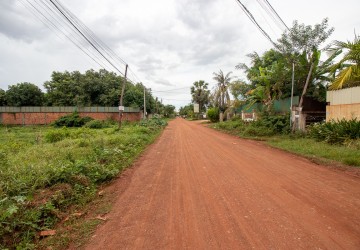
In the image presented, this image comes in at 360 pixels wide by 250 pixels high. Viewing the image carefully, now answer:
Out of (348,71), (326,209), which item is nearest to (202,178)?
(326,209)

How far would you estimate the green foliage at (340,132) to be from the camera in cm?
1066

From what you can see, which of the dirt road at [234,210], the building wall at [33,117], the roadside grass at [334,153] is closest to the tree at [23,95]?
the building wall at [33,117]

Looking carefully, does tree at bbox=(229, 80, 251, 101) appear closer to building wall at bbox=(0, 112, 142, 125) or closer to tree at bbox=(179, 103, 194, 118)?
building wall at bbox=(0, 112, 142, 125)

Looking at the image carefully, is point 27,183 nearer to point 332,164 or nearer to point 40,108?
point 332,164

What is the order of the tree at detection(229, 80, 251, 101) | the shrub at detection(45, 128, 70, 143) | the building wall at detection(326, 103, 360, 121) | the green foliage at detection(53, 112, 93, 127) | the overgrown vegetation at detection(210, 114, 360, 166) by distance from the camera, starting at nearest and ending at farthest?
the overgrown vegetation at detection(210, 114, 360, 166) < the building wall at detection(326, 103, 360, 121) < the shrub at detection(45, 128, 70, 143) < the tree at detection(229, 80, 251, 101) < the green foliage at detection(53, 112, 93, 127)

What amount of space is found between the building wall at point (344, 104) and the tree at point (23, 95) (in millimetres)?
41987

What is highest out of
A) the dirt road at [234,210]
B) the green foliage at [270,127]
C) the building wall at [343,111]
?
the building wall at [343,111]

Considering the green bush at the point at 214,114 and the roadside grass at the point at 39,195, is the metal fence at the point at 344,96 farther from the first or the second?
the green bush at the point at 214,114

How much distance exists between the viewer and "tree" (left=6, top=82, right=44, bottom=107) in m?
38.6

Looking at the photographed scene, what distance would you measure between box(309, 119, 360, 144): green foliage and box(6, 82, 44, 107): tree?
137 feet

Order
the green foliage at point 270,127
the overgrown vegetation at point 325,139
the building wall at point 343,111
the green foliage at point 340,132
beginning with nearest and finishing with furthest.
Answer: the overgrown vegetation at point 325,139, the green foliage at point 340,132, the building wall at point 343,111, the green foliage at point 270,127

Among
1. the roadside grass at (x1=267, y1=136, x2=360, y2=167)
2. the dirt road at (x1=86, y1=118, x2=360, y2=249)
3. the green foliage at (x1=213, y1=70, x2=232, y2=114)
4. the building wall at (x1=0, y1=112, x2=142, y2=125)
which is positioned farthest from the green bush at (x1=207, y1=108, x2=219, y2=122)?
the dirt road at (x1=86, y1=118, x2=360, y2=249)

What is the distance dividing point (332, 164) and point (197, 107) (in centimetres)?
5574

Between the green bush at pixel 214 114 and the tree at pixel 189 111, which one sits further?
the tree at pixel 189 111
